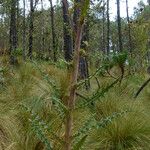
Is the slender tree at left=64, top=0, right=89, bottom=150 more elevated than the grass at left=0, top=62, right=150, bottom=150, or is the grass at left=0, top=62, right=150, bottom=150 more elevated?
the slender tree at left=64, top=0, right=89, bottom=150

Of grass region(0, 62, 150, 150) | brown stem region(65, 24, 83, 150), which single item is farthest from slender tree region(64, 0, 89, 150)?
grass region(0, 62, 150, 150)

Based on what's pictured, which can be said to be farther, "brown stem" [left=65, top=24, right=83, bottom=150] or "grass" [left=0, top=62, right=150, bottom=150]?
"grass" [left=0, top=62, right=150, bottom=150]

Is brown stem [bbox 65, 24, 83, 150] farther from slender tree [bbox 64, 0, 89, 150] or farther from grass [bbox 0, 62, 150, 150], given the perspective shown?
grass [bbox 0, 62, 150, 150]

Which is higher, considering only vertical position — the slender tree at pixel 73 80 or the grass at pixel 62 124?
the slender tree at pixel 73 80

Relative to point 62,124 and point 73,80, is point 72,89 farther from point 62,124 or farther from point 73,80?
point 62,124

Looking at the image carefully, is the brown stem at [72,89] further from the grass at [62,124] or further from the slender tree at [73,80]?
the grass at [62,124]

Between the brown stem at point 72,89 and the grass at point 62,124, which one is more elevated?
the brown stem at point 72,89

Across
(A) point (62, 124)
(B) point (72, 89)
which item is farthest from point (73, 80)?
(A) point (62, 124)

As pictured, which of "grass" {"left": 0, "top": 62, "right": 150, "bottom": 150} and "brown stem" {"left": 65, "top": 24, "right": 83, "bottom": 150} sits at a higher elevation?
"brown stem" {"left": 65, "top": 24, "right": 83, "bottom": 150}

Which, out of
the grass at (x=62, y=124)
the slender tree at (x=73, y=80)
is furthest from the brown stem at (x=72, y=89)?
the grass at (x=62, y=124)

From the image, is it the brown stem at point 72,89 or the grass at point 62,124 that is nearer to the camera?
the brown stem at point 72,89

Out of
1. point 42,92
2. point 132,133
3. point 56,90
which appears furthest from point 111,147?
point 56,90

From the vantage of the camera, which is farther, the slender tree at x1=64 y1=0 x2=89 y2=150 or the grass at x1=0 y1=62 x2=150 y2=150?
the grass at x1=0 y1=62 x2=150 y2=150

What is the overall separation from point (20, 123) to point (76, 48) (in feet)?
14.8
